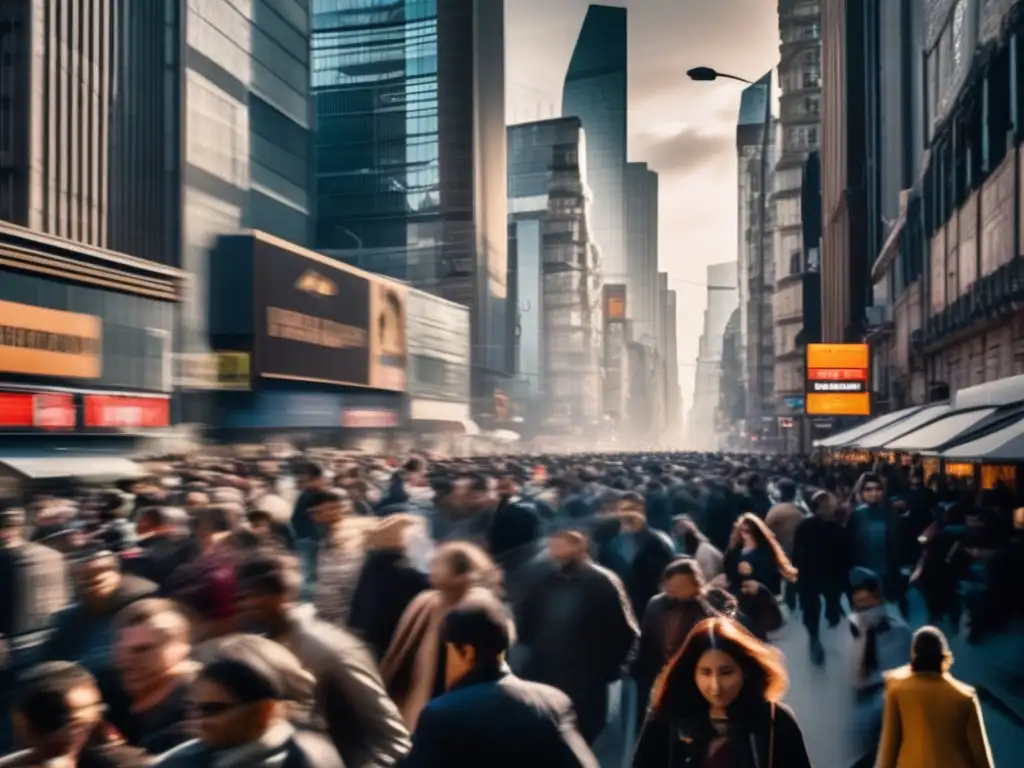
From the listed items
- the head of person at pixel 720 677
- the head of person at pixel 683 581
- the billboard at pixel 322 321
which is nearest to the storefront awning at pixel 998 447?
the head of person at pixel 683 581

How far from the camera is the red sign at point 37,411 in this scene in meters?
38.5

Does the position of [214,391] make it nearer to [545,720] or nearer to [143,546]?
[143,546]

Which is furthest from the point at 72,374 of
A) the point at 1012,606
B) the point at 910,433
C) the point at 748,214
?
the point at 748,214

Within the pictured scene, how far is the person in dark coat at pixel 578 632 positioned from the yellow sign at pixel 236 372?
204ft

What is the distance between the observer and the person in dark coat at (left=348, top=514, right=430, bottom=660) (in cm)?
688

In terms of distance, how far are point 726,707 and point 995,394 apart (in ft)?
59.3

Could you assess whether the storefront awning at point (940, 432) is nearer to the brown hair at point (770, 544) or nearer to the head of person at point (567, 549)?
the brown hair at point (770, 544)

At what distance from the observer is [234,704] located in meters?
3.11

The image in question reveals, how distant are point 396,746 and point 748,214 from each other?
175 meters

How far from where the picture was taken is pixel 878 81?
2530 inches

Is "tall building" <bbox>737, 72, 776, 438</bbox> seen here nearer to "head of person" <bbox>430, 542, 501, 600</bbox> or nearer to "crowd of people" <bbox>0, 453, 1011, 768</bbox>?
"crowd of people" <bbox>0, 453, 1011, 768</bbox>

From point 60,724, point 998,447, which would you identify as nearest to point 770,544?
point 998,447

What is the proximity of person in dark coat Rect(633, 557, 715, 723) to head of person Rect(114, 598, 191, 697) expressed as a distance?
2841 mm

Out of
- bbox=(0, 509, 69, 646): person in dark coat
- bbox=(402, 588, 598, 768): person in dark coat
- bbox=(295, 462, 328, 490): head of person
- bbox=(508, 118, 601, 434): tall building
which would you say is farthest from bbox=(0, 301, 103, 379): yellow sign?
bbox=(508, 118, 601, 434): tall building
